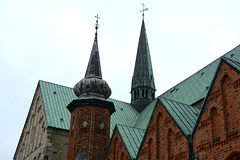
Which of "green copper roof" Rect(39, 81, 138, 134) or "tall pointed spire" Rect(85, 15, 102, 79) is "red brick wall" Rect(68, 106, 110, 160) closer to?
"tall pointed spire" Rect(85, 15, 102, 79)

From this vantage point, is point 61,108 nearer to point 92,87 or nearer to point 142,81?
point 92,87

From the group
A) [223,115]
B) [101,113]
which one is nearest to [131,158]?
[101,113]

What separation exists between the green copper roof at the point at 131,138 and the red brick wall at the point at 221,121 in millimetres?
6427

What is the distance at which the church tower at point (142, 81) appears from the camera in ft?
151

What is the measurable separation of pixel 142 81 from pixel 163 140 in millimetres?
30215

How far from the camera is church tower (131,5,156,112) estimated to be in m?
46.0

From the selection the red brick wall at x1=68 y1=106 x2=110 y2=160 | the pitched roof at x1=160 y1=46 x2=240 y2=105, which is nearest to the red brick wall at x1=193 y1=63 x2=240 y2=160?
the red brick wall at x1=68 y1=106 x2=110 y2=160

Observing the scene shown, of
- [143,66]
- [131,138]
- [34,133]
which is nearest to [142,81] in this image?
[143,66]

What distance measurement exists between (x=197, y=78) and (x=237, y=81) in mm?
21318

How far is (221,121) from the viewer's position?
13.9m

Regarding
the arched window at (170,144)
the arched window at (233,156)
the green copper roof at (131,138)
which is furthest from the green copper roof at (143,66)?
the arched window at (233,156)

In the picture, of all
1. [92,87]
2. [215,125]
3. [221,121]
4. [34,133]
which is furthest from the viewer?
[34,133]

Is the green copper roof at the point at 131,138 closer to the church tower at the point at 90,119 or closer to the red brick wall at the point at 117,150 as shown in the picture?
the red brick wall at the point at 117,150

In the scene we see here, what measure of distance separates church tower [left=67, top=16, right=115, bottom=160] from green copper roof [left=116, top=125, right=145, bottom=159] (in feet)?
6.16
